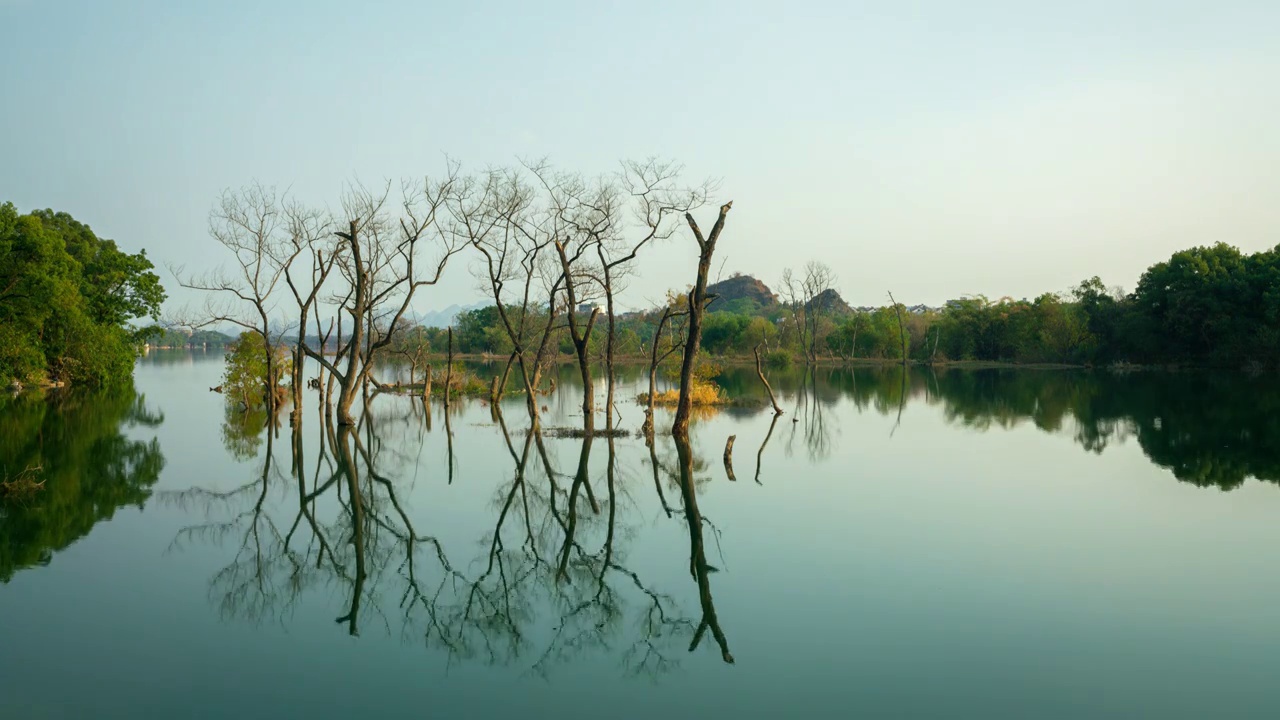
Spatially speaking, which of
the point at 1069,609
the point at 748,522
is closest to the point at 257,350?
the point at 748,522

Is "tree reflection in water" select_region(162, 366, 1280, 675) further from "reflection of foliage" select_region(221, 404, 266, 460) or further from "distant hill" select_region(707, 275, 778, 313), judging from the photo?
"distant hill" select_region(707, 275, 778, 313)

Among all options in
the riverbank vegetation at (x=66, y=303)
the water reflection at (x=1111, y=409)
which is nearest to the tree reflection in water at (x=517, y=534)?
the water reflection at (x=1111, y=409)

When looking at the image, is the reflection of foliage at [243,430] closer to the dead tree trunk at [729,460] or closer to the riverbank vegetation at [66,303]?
the riverbank vegetation at [66,303]

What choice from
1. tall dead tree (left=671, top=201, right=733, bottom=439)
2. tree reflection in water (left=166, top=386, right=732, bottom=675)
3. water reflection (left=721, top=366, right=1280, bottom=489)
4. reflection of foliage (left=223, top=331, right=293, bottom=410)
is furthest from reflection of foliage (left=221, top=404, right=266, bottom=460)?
water reflection (left=721, top=366, right=1280, bottom=489)

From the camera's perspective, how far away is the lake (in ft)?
19.0

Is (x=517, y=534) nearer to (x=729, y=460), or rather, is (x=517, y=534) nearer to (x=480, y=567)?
(x=480, y=567)

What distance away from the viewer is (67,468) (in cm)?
1484

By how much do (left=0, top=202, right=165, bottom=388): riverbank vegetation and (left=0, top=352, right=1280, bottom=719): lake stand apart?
1441cm

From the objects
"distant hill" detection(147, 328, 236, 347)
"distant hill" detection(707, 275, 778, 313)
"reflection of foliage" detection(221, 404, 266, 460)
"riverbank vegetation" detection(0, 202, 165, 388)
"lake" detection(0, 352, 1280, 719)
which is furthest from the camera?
"distant hill" detection(707, 275, 778, 313)

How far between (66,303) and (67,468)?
21287mm

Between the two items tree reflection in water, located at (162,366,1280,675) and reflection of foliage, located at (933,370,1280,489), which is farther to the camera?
reflection of foliage, located at (933,370,1280,489)

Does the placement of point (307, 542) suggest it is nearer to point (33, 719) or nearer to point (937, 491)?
point (33, 719)

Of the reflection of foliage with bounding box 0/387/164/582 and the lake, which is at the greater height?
the reflection of foliage with bounding box 0/387/164/582

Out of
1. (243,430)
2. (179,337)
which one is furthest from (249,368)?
(179,337)
